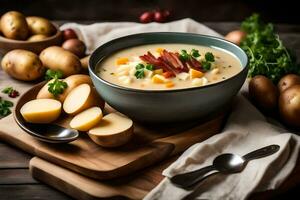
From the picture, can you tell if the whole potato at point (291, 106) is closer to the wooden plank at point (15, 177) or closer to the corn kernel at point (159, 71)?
the corn kernel at point (159, 71)

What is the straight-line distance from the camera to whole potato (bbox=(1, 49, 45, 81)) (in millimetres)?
2434

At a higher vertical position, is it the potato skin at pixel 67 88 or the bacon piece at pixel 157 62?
the bacon piece at pixel 157 62

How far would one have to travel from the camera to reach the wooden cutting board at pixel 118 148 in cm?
174

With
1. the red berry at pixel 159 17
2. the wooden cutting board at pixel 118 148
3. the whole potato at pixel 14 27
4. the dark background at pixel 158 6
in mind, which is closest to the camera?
the wooden cutting board at pixel 118 148

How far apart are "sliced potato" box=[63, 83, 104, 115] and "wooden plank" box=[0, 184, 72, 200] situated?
35 cm

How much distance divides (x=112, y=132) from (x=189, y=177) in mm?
312

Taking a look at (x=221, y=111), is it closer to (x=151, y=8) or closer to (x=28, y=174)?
(x=28, y=174)

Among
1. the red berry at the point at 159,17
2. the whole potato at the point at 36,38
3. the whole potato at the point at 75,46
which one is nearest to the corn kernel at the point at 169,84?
the whole potato at the point at 75,46

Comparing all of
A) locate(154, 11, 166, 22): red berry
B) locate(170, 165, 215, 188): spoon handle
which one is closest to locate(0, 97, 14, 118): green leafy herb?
locate(170, 165, 215, 188): spoon handle

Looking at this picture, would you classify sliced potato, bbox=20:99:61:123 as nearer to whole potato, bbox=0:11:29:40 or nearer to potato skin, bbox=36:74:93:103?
potato skin, bbox=36:74:93:103

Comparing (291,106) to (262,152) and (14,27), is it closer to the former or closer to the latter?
(262,152)

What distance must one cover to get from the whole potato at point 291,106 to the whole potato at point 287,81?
0.11 meters

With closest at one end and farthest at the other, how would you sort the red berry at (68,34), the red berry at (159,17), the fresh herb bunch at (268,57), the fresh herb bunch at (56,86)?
the fresh herb bunch at (56,86) → the fresh herb bunch at (268,57) → the red berry at (68,34) → the red berry at (159,17)

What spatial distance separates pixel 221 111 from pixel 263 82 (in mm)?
216
